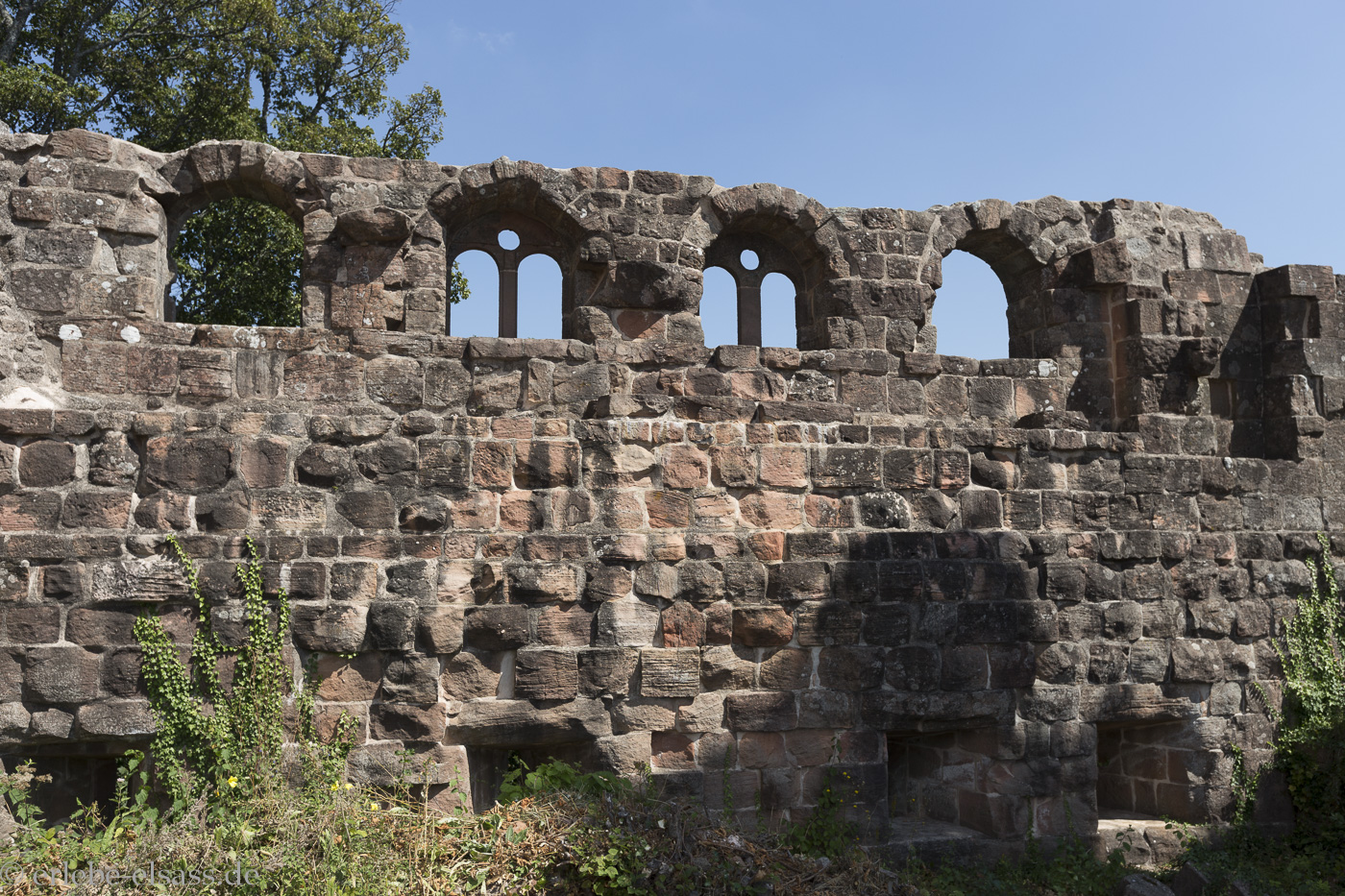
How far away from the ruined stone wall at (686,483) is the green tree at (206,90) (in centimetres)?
663

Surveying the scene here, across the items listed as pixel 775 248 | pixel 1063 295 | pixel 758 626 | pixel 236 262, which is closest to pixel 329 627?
pixel 758 626

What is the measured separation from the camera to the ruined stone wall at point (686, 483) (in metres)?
5.60

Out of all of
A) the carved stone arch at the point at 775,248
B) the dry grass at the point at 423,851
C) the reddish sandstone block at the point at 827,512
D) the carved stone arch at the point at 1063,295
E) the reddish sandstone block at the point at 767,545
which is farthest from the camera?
the carved stone arch at the point at 1063,295

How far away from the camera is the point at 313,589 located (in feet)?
18.4

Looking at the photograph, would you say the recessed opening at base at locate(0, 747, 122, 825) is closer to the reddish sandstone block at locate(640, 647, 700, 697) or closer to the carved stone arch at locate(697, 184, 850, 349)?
the reddish sandstone block at locate(640, 647, 700, 697)

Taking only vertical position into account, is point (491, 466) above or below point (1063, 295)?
below

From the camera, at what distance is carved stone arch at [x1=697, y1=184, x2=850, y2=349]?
6626mm

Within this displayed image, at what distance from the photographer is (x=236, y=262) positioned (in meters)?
12.7

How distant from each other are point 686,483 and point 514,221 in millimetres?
2147

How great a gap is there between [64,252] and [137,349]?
0.71m

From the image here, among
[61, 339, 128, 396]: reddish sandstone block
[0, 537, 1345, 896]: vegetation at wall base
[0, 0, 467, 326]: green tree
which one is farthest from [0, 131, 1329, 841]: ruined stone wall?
[0, 0, 467, 326]: green tree

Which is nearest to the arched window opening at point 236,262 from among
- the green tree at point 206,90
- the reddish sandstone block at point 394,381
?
the green tree at point 206,90

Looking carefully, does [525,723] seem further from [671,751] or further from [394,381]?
[394,381]

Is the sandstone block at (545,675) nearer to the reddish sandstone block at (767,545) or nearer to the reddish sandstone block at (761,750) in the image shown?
the reddish sandstone block at (761,750)
